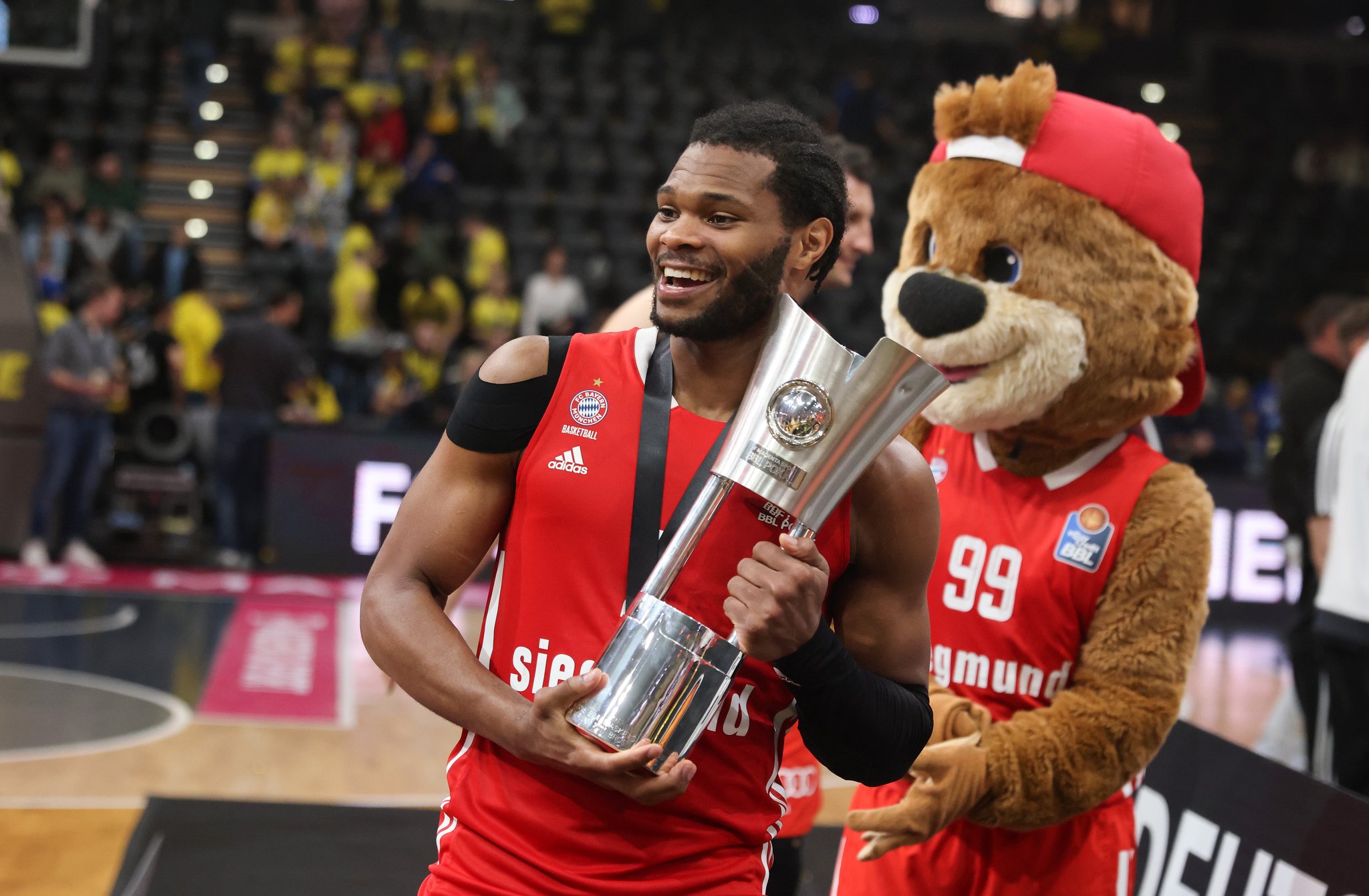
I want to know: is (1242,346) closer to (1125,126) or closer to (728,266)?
(1125,126)

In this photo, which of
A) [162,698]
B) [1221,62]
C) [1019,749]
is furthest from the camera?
[1221,62]

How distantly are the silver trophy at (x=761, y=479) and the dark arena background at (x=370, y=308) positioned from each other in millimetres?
1754

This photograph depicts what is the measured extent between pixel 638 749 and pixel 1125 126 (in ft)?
5.63

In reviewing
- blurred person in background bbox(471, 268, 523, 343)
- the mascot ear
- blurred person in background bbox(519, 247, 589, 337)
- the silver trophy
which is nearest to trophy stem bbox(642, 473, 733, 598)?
the silver trophy

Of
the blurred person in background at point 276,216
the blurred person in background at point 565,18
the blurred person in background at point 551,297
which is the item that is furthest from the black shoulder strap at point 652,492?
the blurred person in background at point 565,18

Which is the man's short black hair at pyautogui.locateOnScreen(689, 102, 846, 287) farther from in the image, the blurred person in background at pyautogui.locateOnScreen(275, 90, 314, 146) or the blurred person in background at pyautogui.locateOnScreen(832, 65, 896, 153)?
the blurred person in background at pyautogui.locateOnScreen(832, 65, 896, 153)

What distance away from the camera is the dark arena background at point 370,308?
413 centimetres

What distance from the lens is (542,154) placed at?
14.3m

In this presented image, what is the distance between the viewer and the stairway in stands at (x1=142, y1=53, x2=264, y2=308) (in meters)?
13.9

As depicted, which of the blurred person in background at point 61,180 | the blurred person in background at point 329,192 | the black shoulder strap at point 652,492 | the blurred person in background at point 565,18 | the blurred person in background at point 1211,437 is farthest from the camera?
the blurred person in background at point 565,18

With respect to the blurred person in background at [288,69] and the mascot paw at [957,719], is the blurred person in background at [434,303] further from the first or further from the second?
the mascot paw at [957,719]

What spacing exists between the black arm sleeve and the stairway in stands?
483 inches

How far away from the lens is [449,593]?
196cm

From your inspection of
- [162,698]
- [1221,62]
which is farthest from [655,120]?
[162,698]
